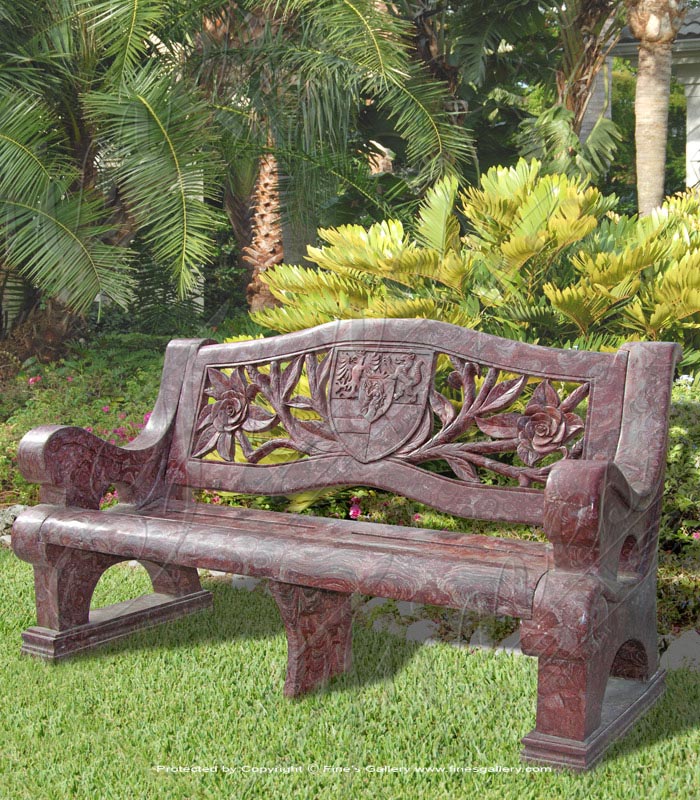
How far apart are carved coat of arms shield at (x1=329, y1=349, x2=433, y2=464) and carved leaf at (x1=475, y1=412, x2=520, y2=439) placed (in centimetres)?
22

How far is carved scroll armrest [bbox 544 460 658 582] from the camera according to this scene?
2613 mm

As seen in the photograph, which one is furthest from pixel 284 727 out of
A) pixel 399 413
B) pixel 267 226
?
pixel 267 226

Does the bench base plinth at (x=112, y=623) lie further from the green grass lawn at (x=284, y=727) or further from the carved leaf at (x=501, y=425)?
the carved leaf at (x=501, y=425)

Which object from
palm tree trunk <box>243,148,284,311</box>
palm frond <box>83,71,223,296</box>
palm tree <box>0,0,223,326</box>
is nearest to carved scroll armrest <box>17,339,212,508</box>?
palm tree <box>0,0,223,326</box>

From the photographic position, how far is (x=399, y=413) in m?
3.46

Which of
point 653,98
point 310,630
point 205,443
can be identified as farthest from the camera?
point 653,98

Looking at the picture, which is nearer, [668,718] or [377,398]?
[668,718]

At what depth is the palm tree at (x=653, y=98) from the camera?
8859mm

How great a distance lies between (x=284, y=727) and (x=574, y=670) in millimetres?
887

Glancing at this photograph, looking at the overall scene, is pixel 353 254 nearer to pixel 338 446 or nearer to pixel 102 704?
pixel 338 446

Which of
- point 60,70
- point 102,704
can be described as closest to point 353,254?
point 102,704

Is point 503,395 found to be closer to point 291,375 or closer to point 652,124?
point 291,375

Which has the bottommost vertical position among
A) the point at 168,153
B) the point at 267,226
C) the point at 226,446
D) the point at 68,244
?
the point at 226,446

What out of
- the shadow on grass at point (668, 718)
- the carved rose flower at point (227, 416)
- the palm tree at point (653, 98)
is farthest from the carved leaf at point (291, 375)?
the palm tree at point (653, 98)
